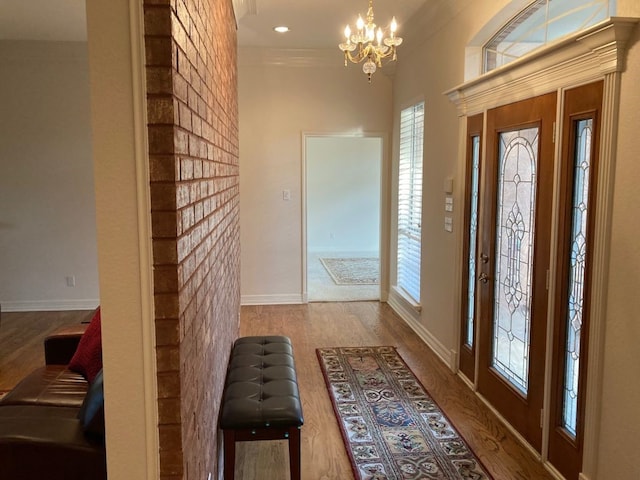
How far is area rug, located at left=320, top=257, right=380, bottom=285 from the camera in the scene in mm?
7418

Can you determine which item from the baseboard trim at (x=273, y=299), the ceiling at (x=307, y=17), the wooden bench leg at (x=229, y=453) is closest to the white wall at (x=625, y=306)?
the wooden bench leg at (x=229, y=453)

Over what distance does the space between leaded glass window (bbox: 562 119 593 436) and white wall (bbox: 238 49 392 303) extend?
12.3ft

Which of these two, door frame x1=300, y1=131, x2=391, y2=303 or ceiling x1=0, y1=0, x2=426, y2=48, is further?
door frame x1=300, y1=131, x2=391, y2=303

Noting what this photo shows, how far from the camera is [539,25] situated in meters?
3.03

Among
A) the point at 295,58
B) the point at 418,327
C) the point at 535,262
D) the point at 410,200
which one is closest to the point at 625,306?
the point at 535,262

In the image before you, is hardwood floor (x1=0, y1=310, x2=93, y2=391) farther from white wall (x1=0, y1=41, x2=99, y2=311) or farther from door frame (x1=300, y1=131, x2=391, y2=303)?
door frame (x1=300, y1=131, x2=391, y2=303)

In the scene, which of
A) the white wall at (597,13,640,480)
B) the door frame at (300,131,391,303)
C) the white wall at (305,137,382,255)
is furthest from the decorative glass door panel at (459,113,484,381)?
the white wall at (305,137,382,255)

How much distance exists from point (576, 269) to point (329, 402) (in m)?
1.82

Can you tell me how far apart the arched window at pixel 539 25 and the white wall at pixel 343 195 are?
262 inches

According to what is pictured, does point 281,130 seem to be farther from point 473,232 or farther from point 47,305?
point 47,305

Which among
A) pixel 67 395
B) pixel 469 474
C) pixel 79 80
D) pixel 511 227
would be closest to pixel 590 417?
pixel 469 474

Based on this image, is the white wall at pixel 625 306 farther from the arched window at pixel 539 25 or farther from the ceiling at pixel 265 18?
the ceiling at pixel 265 18

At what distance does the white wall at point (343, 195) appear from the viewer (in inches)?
406

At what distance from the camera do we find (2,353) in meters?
4.42
